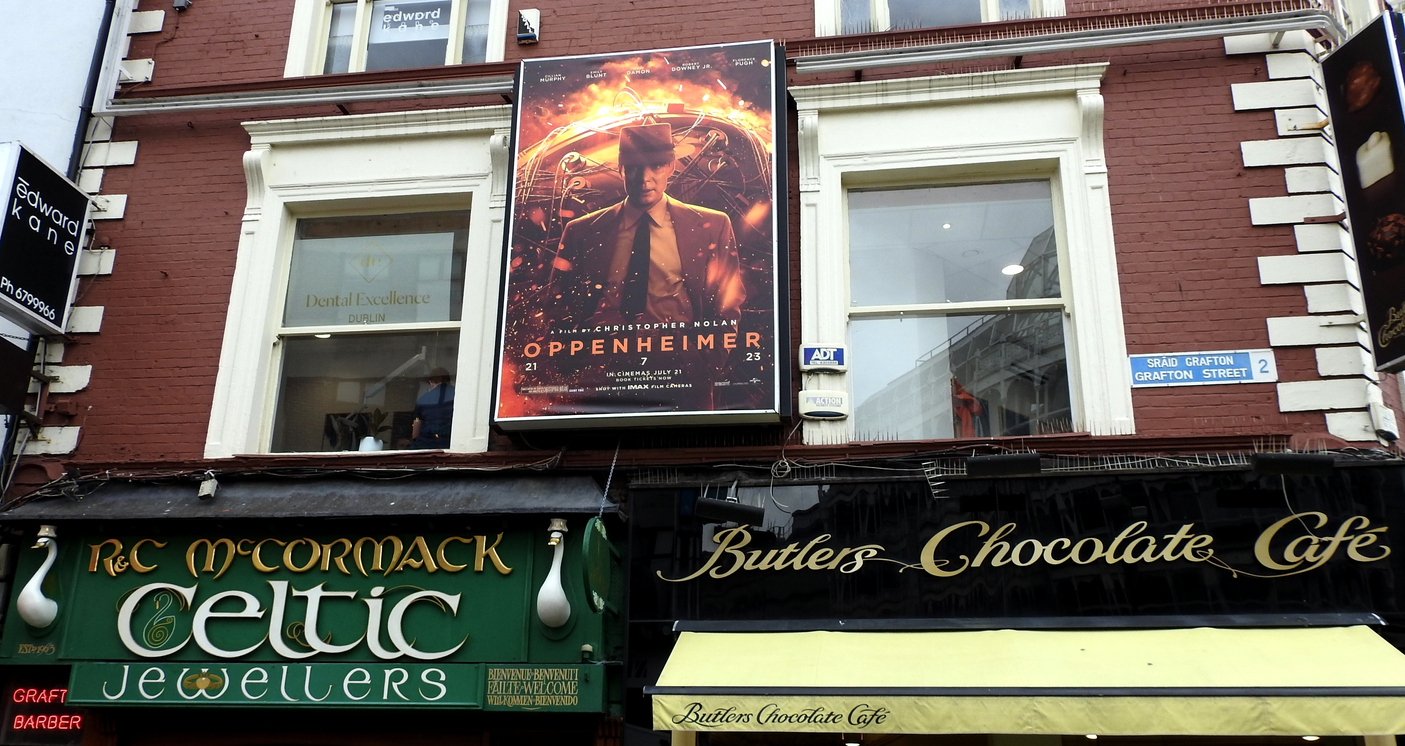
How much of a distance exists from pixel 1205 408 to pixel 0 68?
1014 centimetres

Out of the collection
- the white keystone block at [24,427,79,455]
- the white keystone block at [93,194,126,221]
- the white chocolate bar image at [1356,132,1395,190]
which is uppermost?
the white keystone block at [93,194,126,221]

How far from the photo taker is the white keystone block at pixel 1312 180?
743cm

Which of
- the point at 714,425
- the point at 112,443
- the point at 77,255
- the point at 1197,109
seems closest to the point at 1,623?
the point at 112,443

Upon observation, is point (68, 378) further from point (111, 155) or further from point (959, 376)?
point (959, 376)

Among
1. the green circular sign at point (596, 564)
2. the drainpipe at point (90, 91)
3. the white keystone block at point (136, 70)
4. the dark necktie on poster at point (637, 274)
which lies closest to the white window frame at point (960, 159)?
the dark necktie on poster at point (637, 274)

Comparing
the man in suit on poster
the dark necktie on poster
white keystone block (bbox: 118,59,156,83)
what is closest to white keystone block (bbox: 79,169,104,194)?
white keystone block (bbox: 118,59,156,83)

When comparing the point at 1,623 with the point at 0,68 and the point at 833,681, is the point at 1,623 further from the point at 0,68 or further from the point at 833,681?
the point at 833,681

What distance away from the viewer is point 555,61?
27.5ft

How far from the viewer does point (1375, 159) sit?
6832 millimetres

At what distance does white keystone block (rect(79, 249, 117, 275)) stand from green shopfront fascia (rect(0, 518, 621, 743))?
2324 millimetres

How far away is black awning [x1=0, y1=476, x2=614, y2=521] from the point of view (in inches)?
275

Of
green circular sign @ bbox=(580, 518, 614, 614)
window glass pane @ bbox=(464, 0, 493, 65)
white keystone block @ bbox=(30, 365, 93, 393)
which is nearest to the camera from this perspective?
green circular sign @ bbox=(580, 518, 614, 614)

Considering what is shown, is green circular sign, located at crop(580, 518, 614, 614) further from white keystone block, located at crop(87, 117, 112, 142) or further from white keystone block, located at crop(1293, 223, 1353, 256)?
white keystone block, located at crop(87, 117, 112, 142)

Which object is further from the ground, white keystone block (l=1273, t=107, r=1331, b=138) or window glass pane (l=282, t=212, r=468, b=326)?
white keystone block (l=1273, t=107, r=1331, b=138)
